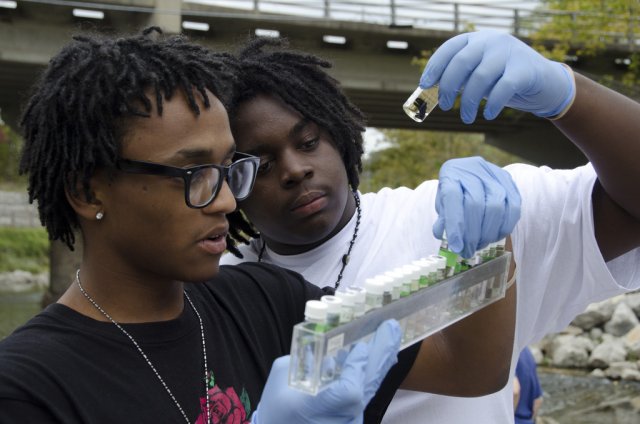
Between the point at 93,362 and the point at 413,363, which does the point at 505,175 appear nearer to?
the point at 413,363

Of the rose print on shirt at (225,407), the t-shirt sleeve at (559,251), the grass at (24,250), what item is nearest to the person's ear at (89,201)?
the rose print on shirt at (225,407)

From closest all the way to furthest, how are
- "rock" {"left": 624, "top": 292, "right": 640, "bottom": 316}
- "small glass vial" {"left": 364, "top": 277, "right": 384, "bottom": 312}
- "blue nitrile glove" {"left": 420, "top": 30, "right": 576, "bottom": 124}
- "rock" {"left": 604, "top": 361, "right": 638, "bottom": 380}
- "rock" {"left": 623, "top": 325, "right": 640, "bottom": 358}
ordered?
"small glass vial" {"left": 364, "top": 277, "right": 384, "bottom": 312}
"blue nitrile glove" {"left": 420, "top": 30, "right": 576, "bottom": 124}
"rock" {"left": 604, "top": 361, "right": 638, "bottom": 380}
"rock" {"left": 623, "top": 325, "right": 640, "bottom": 358}
"rock" {"left": 624, "top": 292, "right": 640, "bottom": 316}

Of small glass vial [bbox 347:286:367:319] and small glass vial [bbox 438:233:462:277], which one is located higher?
small glass vial [bbox 347:286:367:319]


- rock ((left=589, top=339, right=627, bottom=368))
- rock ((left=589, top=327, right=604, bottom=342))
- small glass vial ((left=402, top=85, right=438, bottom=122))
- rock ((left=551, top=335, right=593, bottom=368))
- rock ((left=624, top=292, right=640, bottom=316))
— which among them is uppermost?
small glass vial ((left=402, top=85, right=438, bottom=122))

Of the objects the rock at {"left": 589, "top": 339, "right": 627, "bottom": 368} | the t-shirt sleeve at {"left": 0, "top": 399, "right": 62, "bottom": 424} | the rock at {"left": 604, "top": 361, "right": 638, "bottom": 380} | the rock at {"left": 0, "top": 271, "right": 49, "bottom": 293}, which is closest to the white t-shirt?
the t-shirt sleeve at {"left": 0, "top": 399, "right": 62, "bottom": 424}

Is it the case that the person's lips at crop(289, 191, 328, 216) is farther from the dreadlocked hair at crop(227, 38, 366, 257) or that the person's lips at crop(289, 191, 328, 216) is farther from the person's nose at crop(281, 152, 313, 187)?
the dreadlocked hair at crop(227, 38, 366, 257)

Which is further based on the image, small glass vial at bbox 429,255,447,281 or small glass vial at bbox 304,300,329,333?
small glass vial at bbox 429,255,447,281

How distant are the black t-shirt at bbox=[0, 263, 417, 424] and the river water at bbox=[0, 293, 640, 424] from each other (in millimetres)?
7434

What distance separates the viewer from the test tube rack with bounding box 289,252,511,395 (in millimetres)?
1331

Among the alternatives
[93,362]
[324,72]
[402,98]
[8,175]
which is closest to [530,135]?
[402,98]

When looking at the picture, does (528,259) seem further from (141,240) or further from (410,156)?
(410,156)

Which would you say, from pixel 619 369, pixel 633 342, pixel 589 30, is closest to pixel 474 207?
pixel 619 369

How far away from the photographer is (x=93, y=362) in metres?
1.64

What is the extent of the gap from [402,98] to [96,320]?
15.1 metres
